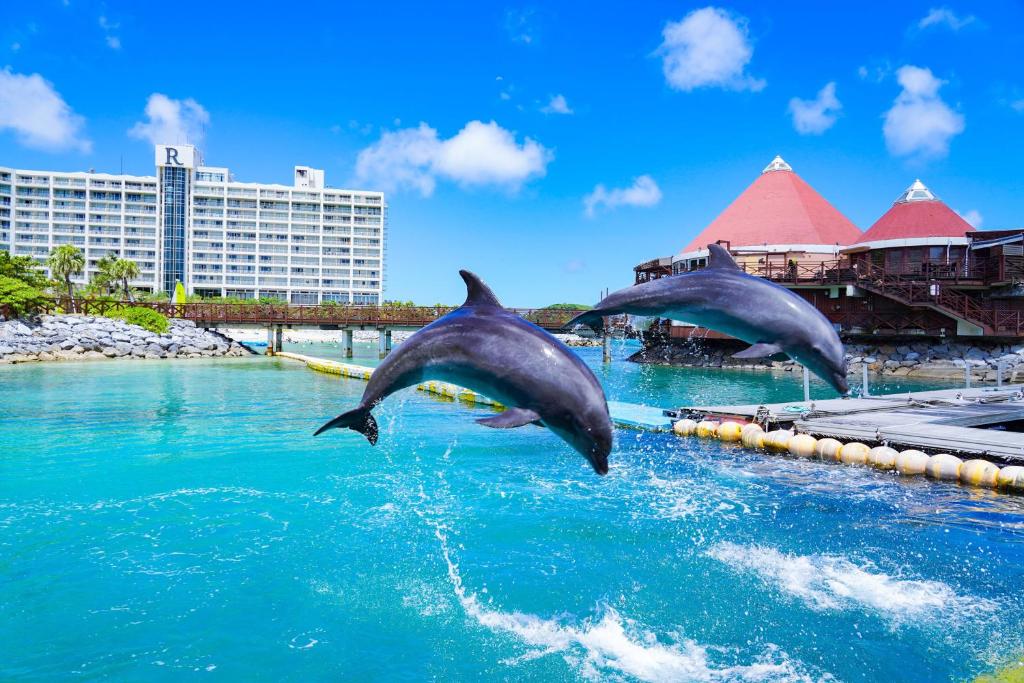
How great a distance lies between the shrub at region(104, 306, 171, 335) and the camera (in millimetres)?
48406

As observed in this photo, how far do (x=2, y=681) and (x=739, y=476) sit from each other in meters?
12.4

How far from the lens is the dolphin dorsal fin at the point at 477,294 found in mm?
4750

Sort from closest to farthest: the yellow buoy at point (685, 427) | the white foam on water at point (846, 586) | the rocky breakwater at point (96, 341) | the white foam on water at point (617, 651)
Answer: the white foam on water at point (617, 651)
the white foam on water at point (846, 586)
the yellow buoy at point (685, 427)
the rocky breakwater at point (96, 341)

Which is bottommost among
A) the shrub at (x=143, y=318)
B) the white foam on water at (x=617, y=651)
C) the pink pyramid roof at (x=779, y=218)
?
the white foam on water at (x=617, y=651)

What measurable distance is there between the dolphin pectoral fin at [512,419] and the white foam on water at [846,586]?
5952 millimetres

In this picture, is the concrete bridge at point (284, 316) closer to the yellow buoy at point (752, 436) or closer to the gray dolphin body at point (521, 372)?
the yellow buoy at point (752, 436)

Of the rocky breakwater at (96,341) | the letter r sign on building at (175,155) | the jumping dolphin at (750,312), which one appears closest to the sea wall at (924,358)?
the jumping dolphin at (750,312)

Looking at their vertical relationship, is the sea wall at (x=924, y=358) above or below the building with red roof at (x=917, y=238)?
below

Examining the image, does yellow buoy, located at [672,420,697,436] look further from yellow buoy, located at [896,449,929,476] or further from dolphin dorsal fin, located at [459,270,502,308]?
dolphin dorsal fin, located at [459,270,502,308]

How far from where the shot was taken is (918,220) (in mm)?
41406

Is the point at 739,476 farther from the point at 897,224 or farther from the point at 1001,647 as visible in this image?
the point at 897,224

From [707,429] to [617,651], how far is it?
1175 centimetres

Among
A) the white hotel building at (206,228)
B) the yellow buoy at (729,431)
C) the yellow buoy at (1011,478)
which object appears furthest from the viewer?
the white hotel building at (206,228)

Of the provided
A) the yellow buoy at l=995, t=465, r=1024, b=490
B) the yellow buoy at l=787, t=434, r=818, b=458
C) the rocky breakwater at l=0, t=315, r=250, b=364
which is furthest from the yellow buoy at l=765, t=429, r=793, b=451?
the rocky breakwater at l=0, t=315, r=250, b=364
